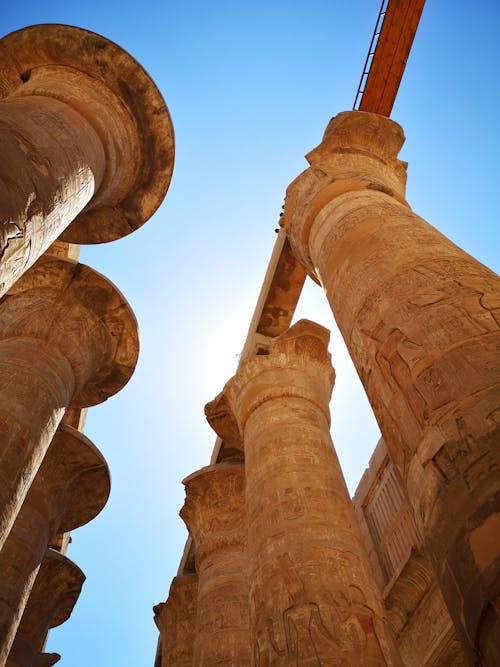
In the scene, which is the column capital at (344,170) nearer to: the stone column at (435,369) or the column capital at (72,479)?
the stone column at (435,369)

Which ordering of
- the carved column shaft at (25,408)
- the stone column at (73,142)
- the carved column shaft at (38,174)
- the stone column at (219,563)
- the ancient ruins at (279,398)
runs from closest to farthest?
1. the ancient ruins at (279,398)
2. the carved column shaft at (38,174)
3. the stone column at (73,142)
4. the carved column shaft at (25,408)
5. the stone column at (219,563)

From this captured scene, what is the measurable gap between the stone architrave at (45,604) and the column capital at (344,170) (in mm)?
6320

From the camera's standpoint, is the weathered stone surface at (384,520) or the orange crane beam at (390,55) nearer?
the weathered stone surface at (384,520)

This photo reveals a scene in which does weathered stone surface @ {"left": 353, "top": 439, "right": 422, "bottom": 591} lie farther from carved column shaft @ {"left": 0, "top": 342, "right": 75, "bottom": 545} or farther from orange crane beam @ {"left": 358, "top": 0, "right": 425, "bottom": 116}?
orange crane beam @ {"left": 358, "top": 0, "right": 425, "bottom": 116}

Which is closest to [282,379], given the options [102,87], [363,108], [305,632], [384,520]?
[305,632]

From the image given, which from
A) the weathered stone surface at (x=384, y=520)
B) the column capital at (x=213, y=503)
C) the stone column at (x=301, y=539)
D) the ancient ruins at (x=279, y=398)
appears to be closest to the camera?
the ancient ruins at (x=279, y=398)

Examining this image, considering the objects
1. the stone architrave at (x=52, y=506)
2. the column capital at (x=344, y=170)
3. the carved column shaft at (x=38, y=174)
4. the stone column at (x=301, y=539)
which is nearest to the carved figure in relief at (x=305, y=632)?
the stone column at (x=301, y=539)

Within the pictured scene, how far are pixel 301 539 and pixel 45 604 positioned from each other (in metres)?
5.94

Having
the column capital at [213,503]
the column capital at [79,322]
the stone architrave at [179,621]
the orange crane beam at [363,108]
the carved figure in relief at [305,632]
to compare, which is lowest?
the carved figure in relief at [305,632]

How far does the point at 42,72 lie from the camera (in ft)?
19.2

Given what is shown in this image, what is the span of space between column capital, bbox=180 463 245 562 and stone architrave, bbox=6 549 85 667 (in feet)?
6.79

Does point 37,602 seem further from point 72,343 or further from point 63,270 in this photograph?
point 63,270

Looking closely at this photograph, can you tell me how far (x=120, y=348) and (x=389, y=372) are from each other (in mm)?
5502

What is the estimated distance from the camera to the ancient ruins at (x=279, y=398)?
8.29 ft
